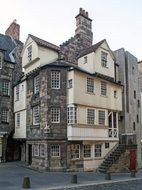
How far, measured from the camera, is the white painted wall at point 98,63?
28.0 meters

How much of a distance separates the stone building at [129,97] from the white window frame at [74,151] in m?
6.59

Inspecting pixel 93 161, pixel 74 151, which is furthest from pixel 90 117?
pixel 93 161

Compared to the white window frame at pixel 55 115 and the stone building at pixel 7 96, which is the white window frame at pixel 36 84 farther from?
the stone building at pixel 7 96

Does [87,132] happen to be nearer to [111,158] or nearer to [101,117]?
[101,117]

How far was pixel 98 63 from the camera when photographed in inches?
1125

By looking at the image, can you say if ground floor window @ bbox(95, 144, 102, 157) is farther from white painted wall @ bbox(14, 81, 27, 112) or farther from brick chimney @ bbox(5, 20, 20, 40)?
brick chimney @ bbox(5, 20, 20, 40)

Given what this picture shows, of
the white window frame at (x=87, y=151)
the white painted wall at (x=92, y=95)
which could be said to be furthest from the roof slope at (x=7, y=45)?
the white window frame at (x=87, y=151)

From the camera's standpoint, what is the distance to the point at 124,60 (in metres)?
33.2

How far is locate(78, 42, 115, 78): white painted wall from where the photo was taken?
2805cm

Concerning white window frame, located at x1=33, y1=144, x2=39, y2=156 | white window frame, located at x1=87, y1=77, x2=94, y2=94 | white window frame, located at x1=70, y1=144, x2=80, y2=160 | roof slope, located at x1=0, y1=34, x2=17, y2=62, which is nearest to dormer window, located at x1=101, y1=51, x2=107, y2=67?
white window frame, located at x1=87, y1=77, x2=94, y2=94

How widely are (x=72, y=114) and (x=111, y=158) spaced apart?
6.11 meters

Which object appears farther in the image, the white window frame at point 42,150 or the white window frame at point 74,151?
the white window frame at point 74,151

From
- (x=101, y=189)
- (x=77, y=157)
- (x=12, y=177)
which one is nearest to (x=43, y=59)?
(x=77, y=157)

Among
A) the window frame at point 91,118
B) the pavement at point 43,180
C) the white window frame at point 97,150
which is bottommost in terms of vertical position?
the pavement at point 43,180
